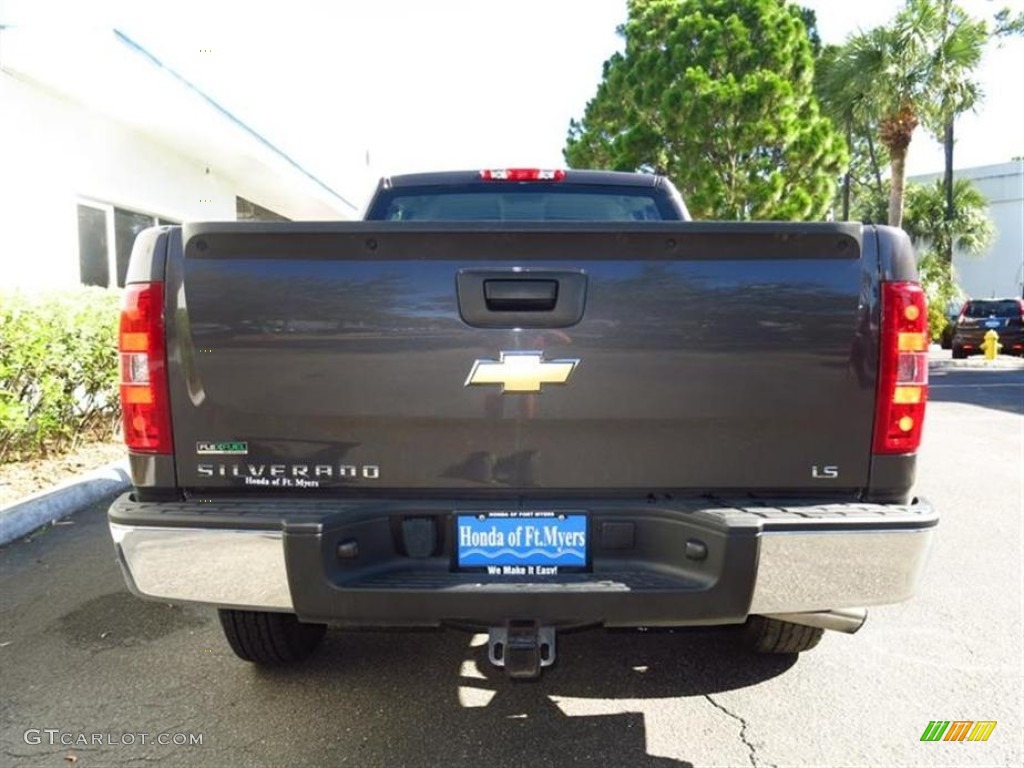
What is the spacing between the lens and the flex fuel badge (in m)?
2.24

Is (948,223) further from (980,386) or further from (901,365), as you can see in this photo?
(901,365)

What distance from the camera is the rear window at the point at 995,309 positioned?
64.3 feet

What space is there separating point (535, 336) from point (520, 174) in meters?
1.86

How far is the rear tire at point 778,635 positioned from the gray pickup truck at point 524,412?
0.82 meters

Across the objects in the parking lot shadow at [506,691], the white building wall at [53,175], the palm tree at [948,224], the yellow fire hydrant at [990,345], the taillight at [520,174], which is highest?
the palm tree at [948,224]

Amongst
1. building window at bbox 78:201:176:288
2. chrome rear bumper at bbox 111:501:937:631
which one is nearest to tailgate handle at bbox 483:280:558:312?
chrome rear bumper at bbox 111:501:937:631

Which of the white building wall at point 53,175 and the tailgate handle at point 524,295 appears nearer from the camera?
the tailgate handle at point 524,295

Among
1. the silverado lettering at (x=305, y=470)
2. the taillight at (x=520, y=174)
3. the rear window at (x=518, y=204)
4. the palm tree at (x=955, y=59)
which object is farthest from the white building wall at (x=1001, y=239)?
the silverado lettering at (x=305, y=470)

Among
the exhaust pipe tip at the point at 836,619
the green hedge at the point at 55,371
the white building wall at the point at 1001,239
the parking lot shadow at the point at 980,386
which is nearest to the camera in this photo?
the exhaust pipe tip at the point at 836,619

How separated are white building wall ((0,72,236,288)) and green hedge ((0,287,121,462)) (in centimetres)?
84

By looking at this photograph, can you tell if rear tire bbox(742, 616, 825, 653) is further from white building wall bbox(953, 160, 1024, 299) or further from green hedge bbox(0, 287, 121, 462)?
white building wall bbox(953, 160, 1024, 299)

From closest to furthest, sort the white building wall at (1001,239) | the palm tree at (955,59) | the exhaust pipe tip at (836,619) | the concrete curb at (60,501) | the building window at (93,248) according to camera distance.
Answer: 1. the exhaust pipe tip at (836,619)
2. the concrete curb at (60,501)
3. the building window at (93,248)
4. the palm tree at (955,59)
5. the white building wall at (1001,239)

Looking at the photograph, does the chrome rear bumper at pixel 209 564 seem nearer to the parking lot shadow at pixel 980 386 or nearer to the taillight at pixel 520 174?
the taillight at pixel 520 174

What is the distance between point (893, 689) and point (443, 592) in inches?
79.1
